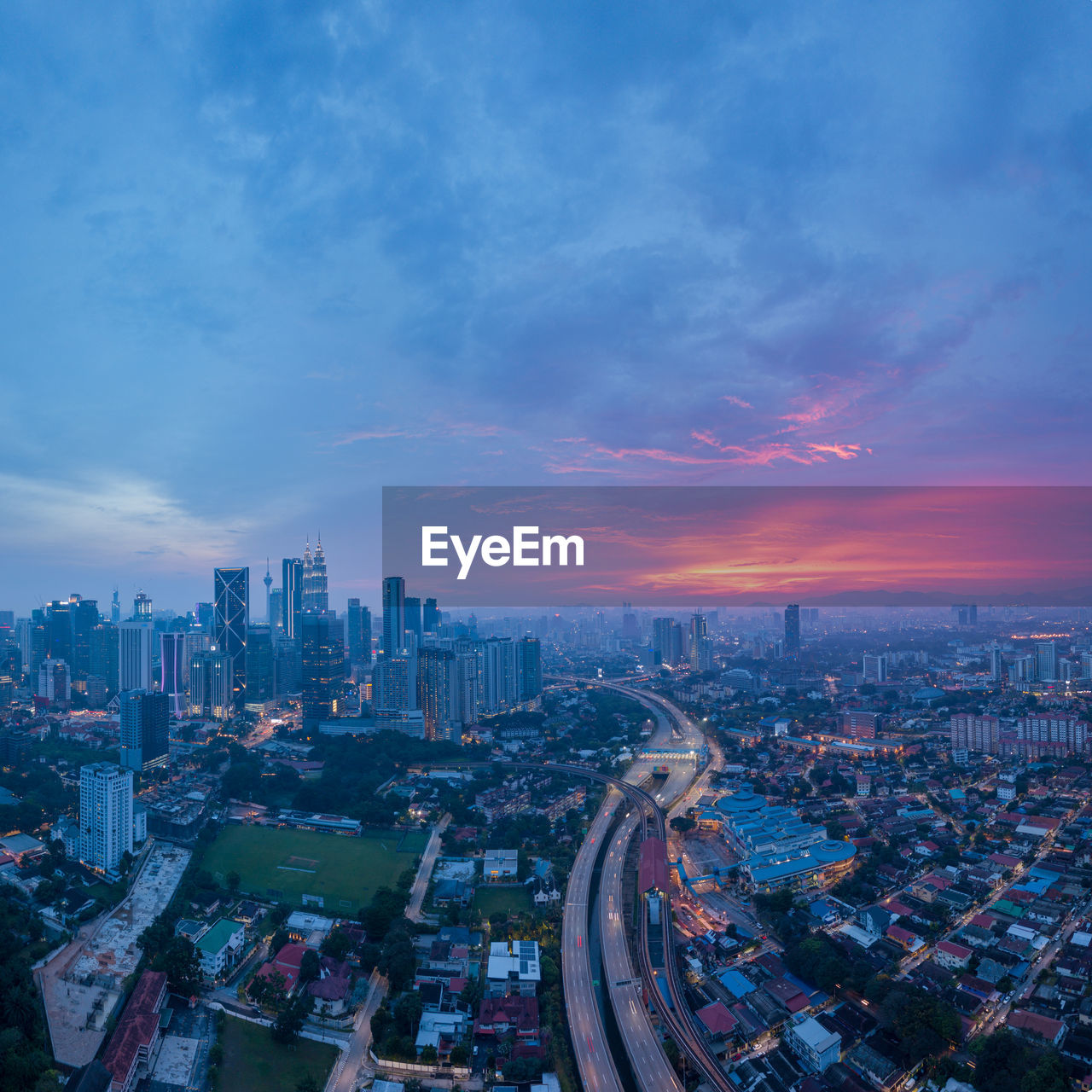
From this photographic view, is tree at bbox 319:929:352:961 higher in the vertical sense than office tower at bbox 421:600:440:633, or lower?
lower

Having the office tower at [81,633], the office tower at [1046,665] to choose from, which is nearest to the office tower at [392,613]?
the office tower at [81,633]

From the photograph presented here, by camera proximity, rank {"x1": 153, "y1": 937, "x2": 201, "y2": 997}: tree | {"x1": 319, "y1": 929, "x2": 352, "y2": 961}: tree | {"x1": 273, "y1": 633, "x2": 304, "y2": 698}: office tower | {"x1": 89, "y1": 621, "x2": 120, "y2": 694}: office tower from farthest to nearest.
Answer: {"x1": 273, "y1": 633, "x2": 304, "y2": 698}: office tower
{"x1": 89, "y1": 621, "x2": 120, "y2": 694}: office tower
{"x1": 319, "y1": 929, "x2": 352, "y2": 961}: tree
{"x1": 153, "y1": 937, "x2": 201, "y2": 997}: tree

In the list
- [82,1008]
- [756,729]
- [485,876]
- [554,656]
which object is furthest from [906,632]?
[82,1008]

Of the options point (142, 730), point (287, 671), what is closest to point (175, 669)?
point (287, 671)

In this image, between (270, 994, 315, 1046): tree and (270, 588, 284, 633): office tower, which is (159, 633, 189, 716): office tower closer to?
(270, 588, 284, 633): office tower

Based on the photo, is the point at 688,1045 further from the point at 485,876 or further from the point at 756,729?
the point at 756,729

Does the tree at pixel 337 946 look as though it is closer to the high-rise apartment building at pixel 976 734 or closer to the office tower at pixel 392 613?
the high-rise apartment building at pixel 976 734

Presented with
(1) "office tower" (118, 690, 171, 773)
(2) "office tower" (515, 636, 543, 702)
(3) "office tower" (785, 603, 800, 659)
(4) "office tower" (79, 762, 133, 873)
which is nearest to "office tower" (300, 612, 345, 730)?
(1) "office tower" (118, 690, 171, 773)
